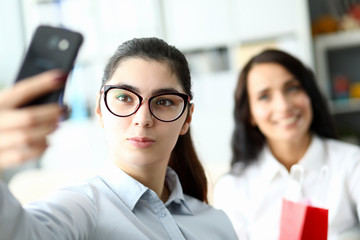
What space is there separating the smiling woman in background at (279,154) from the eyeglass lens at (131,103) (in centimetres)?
80

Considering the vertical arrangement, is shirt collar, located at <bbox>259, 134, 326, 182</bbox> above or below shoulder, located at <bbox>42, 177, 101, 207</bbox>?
below

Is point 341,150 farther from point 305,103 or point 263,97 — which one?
point 263,97

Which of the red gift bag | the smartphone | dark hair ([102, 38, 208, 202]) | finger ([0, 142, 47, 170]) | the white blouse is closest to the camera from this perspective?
finger ([0, 142, 47, 170])

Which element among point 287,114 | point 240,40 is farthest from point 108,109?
point 240,40

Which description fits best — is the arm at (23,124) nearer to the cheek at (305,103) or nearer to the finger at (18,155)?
the finger at (18,155)

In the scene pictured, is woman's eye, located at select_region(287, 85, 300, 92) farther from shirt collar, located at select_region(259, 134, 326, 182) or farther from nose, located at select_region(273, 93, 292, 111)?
shirt collar, located at select_region(259, 134, 326, 182)

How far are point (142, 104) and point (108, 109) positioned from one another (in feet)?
0.21

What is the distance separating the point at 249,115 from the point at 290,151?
0.23 m

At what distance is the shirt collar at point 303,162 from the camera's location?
65.6 inches

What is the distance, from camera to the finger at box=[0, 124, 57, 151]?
1.58ft

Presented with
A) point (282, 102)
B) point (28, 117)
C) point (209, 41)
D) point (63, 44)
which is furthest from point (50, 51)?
point (209, 41)

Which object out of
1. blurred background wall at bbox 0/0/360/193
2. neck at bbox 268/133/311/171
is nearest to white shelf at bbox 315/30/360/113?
blurred background wall at bbox 0/0/360/193

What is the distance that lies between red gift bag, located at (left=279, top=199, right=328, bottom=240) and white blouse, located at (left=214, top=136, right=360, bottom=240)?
0.43 m

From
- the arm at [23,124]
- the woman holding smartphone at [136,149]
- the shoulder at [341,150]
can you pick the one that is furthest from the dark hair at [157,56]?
the shoulder at [341,150]
